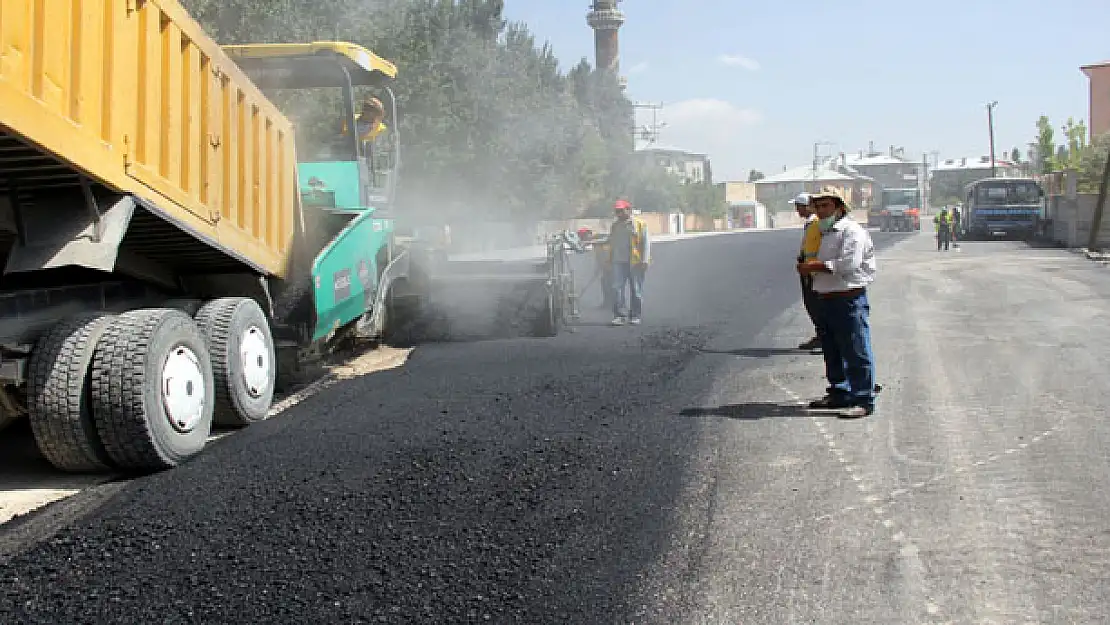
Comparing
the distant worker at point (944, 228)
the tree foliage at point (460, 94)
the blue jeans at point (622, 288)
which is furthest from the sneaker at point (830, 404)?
the distant worker at point (944, 228)

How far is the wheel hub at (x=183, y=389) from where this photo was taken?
577 centimetres

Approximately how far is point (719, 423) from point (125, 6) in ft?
12.7

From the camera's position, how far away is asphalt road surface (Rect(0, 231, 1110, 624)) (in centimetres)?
374

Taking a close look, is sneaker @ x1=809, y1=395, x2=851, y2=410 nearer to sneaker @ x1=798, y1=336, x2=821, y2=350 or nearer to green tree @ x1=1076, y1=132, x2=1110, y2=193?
sneaker @ x1=798, y1=336, x2=821, y2=350

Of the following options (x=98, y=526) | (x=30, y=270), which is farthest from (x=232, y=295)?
(x=98, y=526)

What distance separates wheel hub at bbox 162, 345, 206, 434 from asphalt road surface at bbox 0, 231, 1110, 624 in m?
0.26

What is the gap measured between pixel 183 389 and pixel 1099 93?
71.8 meters

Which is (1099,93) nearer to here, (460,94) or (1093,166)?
(1093,166)

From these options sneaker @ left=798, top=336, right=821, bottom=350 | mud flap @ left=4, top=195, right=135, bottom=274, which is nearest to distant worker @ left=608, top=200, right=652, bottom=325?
sneaker @ left=798, top=336, right=821, bottom=350

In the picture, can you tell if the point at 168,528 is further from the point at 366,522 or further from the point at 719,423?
the point at 719,423

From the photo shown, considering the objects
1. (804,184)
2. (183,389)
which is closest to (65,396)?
(183,389)

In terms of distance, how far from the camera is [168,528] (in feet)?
15.0

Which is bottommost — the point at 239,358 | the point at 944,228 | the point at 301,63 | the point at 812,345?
the point at 812,345

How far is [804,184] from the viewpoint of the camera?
12456 cm
